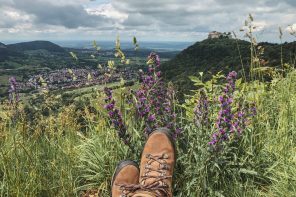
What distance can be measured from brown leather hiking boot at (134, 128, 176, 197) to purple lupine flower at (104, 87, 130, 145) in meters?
0.26

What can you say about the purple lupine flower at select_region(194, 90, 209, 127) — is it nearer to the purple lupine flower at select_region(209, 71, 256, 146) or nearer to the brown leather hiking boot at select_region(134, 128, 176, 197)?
the purple lupine flower at select_region(209, 71, 256, 146)

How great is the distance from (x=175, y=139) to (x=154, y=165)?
39 centimetres

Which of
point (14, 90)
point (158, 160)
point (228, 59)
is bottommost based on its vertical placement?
point (228, 59)

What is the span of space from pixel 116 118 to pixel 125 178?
66cm

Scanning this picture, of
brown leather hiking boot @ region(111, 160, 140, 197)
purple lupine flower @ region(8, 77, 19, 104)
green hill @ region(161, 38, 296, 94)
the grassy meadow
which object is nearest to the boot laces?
brown leather hiking boot @ region(111, 160, 140, 197)

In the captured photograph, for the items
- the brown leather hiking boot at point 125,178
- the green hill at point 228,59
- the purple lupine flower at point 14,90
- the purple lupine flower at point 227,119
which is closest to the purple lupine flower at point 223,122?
the purple lupine flower at point 227,119

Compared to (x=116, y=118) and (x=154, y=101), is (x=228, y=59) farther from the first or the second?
(x=116, y=118)

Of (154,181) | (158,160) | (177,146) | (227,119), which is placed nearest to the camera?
(154,181)

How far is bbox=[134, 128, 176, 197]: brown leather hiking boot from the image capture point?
11.8 feet

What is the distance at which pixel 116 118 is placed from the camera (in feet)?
12.9

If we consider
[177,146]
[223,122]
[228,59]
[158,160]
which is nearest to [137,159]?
[158,160]

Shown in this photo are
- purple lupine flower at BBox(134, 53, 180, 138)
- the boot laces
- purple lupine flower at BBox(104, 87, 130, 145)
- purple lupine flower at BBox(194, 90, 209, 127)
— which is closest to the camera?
the boot laces

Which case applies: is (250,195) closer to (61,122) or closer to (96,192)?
(96,192)

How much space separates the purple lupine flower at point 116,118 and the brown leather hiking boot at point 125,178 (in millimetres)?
295
